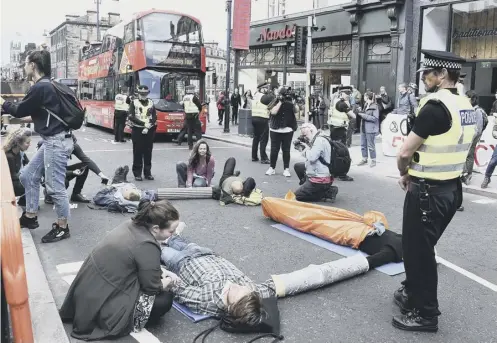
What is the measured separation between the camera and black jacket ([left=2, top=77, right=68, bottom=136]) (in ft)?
17.5

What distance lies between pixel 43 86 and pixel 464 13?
1484cm

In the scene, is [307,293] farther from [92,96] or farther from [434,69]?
[92,96]

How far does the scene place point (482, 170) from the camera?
11164 millimetres

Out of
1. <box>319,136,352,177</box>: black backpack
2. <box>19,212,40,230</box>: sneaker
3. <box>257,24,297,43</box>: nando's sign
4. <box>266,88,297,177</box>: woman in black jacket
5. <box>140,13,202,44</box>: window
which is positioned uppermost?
<box>257,24,297,43</box>: nando's sign

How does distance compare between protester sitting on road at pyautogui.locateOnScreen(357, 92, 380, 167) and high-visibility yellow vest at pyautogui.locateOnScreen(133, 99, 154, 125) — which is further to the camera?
protester sitting on road at pyautogui.locateOnScreen(357, 92, 380, 167)

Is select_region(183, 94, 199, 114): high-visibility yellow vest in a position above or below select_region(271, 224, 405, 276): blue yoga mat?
above

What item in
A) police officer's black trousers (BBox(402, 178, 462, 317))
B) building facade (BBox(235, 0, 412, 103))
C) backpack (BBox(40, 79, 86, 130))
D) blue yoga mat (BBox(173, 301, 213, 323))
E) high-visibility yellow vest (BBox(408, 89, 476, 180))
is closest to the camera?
high-visibility yellow vest (BBox(408, 89, 476, 180))

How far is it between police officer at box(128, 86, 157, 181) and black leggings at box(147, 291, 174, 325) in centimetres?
625

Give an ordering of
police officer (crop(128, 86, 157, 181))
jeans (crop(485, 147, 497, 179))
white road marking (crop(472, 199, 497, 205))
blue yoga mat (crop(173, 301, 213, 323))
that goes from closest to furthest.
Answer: blue yoga mat (crop(173, 301, 213, 323))
white road marking (crop(472, 199, 497, 205))
jeans (crop(485, 147, 497, 179))
police officer (crop(128, 86, 157, 181))

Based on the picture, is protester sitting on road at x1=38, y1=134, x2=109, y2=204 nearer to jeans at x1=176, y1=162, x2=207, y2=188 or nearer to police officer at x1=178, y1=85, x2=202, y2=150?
jeans at x1=176, y1=162, x2=207, y2=188

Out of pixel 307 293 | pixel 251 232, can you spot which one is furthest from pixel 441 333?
pixel 251 232

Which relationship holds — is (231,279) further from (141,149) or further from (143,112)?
(143,112)

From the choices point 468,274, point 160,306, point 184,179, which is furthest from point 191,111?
point 160,306

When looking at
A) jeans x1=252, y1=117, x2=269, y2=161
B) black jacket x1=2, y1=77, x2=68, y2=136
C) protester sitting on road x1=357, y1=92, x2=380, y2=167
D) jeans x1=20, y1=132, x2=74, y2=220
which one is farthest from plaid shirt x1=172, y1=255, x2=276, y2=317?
protester sitting on road x1=357, y1=92, x2=380, y2=167
